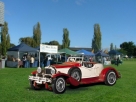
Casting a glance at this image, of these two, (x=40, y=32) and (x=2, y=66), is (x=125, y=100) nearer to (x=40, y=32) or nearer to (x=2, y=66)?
(x=2, y=66)

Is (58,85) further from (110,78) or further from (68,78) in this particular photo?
(110,78)

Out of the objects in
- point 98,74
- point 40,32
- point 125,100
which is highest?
point 40,32

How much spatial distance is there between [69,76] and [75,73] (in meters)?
0.62

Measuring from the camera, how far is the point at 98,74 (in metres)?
10.7

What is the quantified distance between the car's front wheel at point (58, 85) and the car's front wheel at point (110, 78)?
2847 mm

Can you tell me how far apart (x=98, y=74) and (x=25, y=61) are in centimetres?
1680

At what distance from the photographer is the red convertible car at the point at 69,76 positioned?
8.59 meters

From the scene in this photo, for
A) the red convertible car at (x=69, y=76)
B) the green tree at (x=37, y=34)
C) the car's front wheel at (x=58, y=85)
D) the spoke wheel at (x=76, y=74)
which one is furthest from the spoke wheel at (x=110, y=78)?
the green tree at (x=37, y=34)

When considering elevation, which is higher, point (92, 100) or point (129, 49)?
point (129, 49)

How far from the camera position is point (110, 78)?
10.8 m

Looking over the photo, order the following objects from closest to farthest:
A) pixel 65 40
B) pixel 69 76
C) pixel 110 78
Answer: pixel 69 76 → pixel 110 78 → pixel 65 40

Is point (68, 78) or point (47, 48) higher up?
point (47, 48)

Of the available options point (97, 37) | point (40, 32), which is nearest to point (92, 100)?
point (40, 32)

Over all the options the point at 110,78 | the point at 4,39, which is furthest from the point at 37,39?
the point at 110,78
